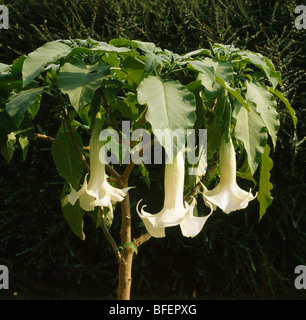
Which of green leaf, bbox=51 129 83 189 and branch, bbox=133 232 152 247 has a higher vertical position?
green leaf, bbox=51 129 83 189

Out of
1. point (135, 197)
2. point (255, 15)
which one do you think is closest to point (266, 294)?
point (135, 197)

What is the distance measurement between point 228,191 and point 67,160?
0.42 m

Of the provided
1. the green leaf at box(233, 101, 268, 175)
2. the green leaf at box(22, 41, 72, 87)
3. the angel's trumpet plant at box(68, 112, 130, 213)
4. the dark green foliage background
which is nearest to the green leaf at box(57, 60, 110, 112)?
the green leaf at box(22, 41, 72, 87)

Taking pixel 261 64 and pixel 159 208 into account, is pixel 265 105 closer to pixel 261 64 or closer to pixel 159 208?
pixel 261 64

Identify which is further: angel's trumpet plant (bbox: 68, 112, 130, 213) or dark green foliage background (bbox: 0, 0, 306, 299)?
dark green foliage background (bbox: 0, 0, 306, 299)

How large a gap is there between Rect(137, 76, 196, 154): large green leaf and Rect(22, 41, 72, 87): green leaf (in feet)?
0.59

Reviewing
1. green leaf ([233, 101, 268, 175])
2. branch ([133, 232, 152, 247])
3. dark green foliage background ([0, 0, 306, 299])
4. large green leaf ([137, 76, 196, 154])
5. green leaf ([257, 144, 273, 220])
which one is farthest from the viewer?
dark green foliage background ([0, 0, 306, 299])

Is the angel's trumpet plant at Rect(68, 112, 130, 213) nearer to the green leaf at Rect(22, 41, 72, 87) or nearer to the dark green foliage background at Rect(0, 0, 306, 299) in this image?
the green leaf at Rect(22, 41, 72, 87)

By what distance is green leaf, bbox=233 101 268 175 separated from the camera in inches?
32.2

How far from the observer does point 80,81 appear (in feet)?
2.54

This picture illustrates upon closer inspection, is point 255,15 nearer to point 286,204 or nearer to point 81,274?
point 286,204

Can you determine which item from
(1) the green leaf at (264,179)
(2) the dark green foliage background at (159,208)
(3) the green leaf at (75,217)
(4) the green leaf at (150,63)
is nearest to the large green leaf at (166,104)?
(4) the green leaf at (150,63)

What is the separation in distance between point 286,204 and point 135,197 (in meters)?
0.76

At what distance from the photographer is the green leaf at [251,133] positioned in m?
0.82
